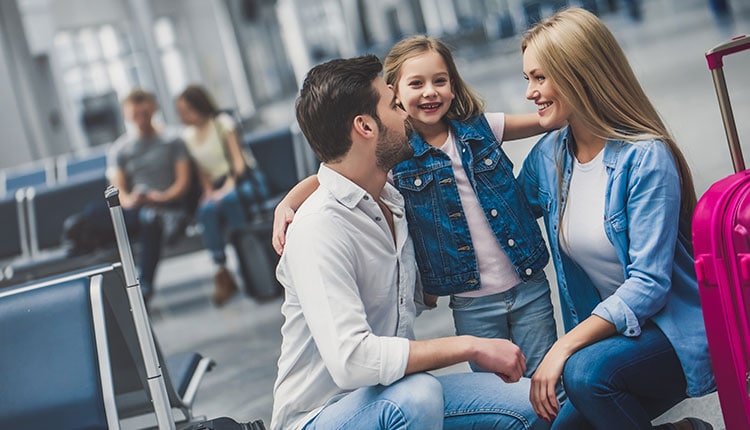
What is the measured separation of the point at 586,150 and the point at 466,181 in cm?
32

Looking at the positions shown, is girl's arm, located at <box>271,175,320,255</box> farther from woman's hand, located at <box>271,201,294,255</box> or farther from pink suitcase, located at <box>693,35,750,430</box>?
pink suitcase, located at <box>693,35,750,430</box>

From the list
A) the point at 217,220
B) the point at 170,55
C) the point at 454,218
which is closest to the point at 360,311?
the point at 454,218

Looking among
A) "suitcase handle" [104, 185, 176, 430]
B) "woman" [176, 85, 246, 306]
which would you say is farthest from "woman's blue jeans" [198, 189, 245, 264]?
"suitcase handle" [104, 185, 176, 430]

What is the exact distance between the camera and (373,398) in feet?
6.30

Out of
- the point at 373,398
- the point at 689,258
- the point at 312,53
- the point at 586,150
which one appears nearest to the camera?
the point at 373,398

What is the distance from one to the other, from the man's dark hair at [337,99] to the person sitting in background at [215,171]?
15.8 ft

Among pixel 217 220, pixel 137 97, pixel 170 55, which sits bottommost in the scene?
pixel 217 220

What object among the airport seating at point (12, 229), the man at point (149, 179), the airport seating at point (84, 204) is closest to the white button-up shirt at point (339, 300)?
the airport seating at point (84, 204)

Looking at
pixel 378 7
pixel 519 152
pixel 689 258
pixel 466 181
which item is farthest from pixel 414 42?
pixel 378 7

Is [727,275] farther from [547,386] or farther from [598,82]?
[598,82]

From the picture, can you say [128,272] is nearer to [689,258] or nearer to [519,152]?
[689,258]

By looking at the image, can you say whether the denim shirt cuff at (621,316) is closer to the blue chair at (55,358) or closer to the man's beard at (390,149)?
the man's beard at (390,149)

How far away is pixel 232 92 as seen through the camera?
1798cm

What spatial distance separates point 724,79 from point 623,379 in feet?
2.14
